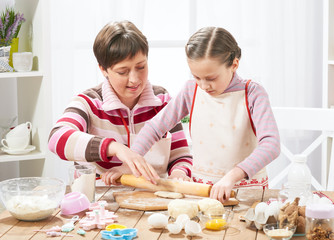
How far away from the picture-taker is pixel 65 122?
6.73 feet

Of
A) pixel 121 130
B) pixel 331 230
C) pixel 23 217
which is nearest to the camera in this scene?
pixel 331 230

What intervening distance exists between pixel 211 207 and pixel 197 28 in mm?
2201

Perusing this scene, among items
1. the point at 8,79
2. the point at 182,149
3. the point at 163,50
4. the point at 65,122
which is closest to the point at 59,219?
the point at 65,122

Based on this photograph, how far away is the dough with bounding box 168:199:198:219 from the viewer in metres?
1.62

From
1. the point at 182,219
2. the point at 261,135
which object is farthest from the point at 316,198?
the point at 182,219

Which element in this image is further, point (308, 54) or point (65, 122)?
point (308, 54)

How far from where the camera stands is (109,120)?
7.15 ft

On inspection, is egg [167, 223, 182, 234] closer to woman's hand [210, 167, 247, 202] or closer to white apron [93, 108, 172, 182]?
woman's hand [210, 167, 247, 202]

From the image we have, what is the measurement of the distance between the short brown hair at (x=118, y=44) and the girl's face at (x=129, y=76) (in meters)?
0.02

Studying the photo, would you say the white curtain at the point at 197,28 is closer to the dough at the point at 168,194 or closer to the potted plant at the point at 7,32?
the potted plant at the point at 7,32

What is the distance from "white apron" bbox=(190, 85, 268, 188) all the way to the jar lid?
539mm

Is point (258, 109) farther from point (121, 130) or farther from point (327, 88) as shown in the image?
point (327, 88)

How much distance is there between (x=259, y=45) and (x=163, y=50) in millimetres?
607

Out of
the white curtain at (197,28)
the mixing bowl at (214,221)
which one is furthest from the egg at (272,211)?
the white curtain at (197,28)
